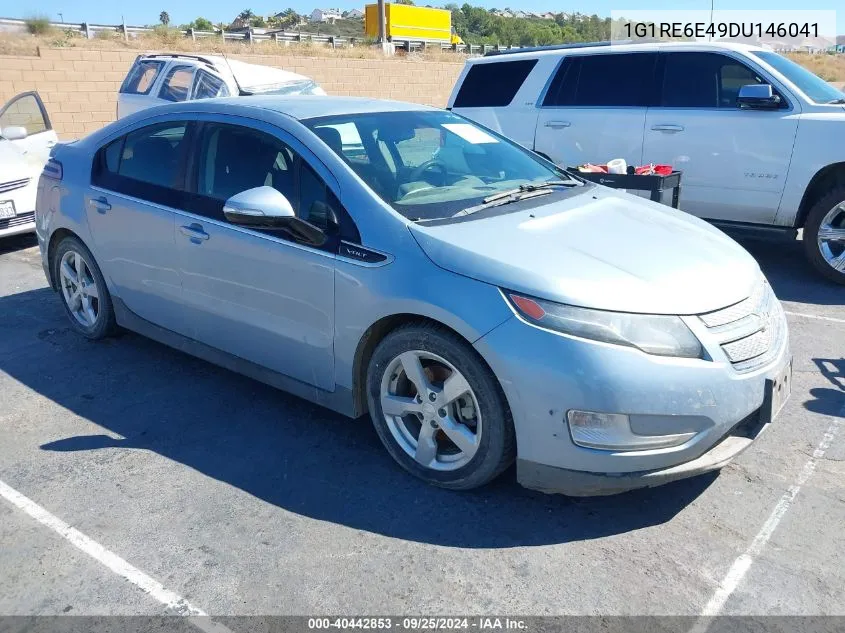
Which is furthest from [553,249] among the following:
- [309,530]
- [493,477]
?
[309,530]

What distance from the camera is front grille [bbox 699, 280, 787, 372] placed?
3.08m

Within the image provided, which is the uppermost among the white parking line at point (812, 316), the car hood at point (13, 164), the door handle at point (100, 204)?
the door handle at point (100, 204)

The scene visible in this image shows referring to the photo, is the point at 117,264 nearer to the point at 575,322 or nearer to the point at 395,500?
the point at 395,500

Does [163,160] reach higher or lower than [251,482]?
higher

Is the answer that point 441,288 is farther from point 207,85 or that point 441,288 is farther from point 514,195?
point 207,85

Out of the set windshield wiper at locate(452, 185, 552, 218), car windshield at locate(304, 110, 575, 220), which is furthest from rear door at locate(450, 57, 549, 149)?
windshield wiper at locate(452, 185, 552, 218)

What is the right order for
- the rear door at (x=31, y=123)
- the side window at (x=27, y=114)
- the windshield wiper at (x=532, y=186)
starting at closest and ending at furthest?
the windshield wiper at (x=532, y=186), the rear door at (x=31, y=123), the side window at (x=27, y=114)

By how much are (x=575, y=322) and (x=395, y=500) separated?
1.15 m

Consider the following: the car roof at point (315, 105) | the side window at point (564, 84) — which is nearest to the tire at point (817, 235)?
the side window at point (564, 84)

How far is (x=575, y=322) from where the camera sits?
117 inches

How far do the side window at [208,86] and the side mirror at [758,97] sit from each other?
25.1 feet

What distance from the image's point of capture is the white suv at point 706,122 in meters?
6.41

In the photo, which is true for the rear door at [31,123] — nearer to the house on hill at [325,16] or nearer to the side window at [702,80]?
the side window at [702,80]

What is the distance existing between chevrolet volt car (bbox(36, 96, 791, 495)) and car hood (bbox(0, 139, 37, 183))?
3.79 m
